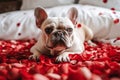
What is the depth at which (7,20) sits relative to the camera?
2.11 metres

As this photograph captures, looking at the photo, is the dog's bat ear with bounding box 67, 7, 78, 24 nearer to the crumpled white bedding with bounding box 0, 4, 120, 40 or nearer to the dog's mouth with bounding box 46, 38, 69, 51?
the dog's mouth with bounding box 46, 38, 69, 51

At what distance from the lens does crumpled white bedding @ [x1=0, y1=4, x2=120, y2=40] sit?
1.98 metres

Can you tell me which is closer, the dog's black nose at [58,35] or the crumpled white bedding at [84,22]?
the dog's black nose at [58,35]

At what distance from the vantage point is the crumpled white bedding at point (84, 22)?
198 centimetres

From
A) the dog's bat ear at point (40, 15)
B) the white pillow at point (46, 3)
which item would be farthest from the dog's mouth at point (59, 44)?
the white pillow at point (46, 3)

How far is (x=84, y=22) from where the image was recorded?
2033mm

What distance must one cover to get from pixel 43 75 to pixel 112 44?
3.90ft

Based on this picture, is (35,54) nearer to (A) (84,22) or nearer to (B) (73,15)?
(B) (73,15)

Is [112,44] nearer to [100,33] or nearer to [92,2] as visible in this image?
[100,33]

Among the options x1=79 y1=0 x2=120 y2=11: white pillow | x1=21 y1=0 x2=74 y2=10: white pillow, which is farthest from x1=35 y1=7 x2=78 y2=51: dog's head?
x1=21 y1=0 x2=74 y2=10: white pillow

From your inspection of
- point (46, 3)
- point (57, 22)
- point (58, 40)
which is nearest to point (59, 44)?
point (58, 40)

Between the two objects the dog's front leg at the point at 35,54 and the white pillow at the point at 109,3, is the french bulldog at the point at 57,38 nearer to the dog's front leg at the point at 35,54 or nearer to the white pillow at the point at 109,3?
the dog's front leg at the point at 35,54

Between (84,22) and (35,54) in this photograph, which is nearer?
(35,54)

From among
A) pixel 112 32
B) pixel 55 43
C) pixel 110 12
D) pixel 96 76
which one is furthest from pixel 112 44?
pixel 96 76
